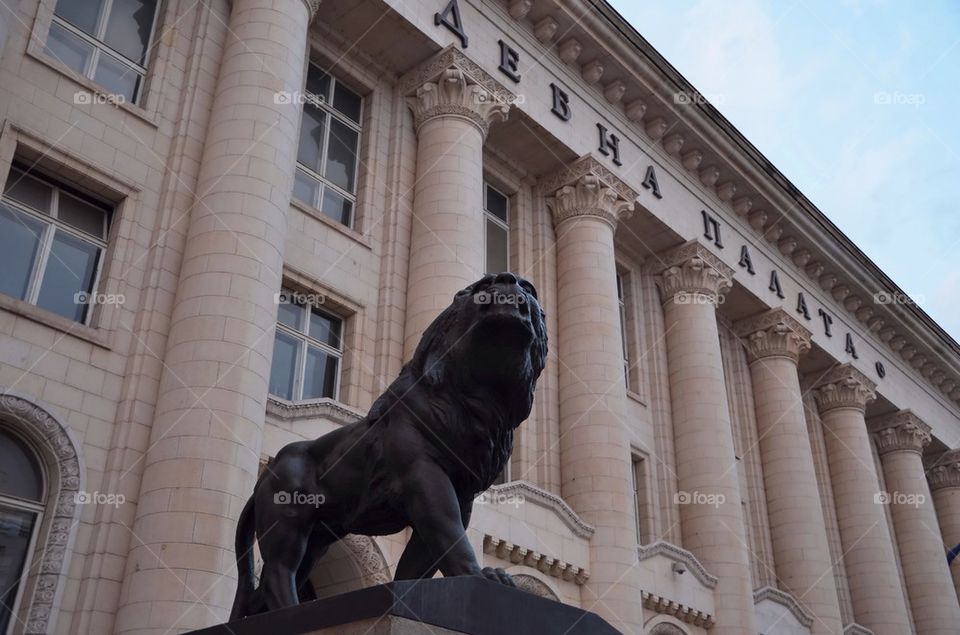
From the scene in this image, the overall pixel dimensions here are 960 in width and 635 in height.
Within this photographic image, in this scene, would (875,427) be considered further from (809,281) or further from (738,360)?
(738,360)

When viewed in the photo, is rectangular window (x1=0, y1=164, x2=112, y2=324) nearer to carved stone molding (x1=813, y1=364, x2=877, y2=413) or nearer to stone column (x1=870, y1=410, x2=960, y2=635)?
carved stone molding (x1=813, y1=364, x2=877, y2=413)

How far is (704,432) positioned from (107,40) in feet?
55.9

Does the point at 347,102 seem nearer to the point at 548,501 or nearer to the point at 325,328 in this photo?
the point at 325,328

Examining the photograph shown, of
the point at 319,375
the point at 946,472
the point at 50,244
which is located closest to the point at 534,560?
the point at 319,375

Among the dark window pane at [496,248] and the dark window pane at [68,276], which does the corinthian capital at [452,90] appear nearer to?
the dark window pane at [496,248]

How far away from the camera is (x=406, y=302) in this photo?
61.7 ft

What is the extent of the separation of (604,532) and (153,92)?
12.2m

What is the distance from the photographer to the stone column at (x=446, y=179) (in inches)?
722

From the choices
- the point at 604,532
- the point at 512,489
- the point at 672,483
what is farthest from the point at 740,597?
the point at 512,489

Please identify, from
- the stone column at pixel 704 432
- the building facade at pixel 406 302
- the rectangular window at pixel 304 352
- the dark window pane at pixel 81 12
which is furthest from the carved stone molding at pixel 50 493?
the stone column at pixel 704 432

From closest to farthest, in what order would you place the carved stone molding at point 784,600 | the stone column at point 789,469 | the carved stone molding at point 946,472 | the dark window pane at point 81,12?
1. the dark window pane at point 81,12
2. the carved stone molding at point 784,600
3. the stone column at point 789,469
4. the carved stone molding at point 946,472

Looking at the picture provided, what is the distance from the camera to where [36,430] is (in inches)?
482

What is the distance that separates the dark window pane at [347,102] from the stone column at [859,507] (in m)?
21.5

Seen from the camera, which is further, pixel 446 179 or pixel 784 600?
pixel 784 600
